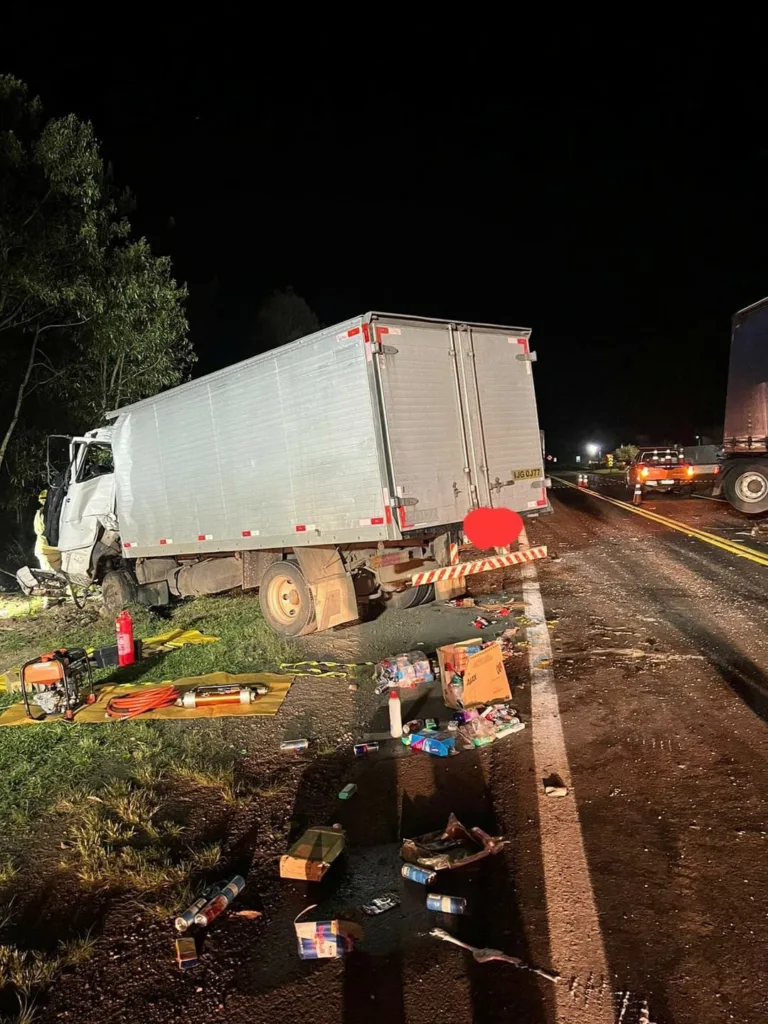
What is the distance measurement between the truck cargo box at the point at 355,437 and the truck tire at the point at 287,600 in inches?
16.8

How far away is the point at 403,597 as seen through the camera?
8945 mm

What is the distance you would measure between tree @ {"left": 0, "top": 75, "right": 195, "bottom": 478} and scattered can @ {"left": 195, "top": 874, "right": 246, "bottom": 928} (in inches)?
474

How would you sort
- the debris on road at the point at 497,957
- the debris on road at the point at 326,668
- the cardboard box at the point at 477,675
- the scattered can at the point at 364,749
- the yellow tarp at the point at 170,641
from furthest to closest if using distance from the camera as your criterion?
1. the yellow tarp at the point at 170,641
2. the debris on road at the point at 326,668
3. the cardboard box at the point at 477,675
4. the scattered can at the point at 364,749
5. the debris on road at the point at 497,957

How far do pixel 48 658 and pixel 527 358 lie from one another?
627 cm

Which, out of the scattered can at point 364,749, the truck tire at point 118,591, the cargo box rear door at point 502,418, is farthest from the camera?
Result: the truck tire at point 118,591

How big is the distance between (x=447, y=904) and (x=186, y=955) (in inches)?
46.0

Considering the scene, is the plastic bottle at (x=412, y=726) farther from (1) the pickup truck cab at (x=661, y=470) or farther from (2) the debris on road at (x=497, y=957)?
(1) the pickup truck cab at (x=661, y=470)

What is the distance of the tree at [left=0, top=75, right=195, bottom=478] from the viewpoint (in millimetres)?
12047

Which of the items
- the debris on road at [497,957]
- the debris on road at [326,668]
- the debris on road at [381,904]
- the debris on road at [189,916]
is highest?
the debris on road at [326,668]

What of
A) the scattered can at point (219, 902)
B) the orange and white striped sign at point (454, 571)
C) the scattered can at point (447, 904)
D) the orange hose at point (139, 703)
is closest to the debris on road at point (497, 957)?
the scattered can at point (447, 904)

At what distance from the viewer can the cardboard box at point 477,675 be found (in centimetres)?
523

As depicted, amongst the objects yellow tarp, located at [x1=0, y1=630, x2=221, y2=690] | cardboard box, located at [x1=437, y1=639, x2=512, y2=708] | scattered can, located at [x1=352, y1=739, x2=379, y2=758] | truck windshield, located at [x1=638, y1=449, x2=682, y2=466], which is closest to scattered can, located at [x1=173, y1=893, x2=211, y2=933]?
scattered can, located at [x1=352, y1=739, x2=379, y2=758]

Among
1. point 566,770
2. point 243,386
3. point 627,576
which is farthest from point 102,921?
point 627,576

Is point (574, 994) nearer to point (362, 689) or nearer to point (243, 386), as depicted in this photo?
point (362, 689)
